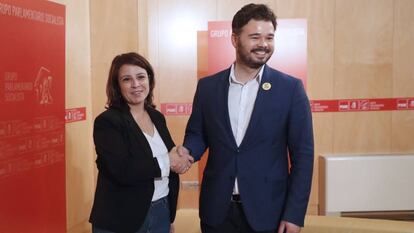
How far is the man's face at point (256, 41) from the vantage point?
6.69ft

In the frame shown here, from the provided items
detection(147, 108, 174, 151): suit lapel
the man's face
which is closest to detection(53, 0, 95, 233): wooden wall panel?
detection(147, 108, 174, 151): suit lapel

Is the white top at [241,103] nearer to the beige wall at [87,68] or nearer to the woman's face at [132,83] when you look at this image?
the woman's face at [132,83]

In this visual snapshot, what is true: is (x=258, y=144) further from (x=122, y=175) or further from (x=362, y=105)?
(x=362, y=105)

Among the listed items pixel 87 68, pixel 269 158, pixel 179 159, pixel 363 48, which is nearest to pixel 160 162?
pixel 179 159

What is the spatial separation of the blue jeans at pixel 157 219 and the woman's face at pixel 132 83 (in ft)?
1.87

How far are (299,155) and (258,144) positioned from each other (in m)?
0.21

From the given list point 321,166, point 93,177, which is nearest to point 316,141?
point 321,166

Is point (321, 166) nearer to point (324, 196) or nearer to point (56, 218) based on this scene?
point (324, 196)

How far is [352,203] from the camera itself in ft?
14.1

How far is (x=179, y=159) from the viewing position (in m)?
2.24

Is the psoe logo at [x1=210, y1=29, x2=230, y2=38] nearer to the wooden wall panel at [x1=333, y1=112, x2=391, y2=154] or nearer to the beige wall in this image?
the beige wall

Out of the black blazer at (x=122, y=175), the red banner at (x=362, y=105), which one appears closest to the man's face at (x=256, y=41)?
the black blazer at (x=122, y=175)

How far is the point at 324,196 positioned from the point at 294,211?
2528mm

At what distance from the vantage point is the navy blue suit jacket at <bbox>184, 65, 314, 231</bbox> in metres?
2.03
